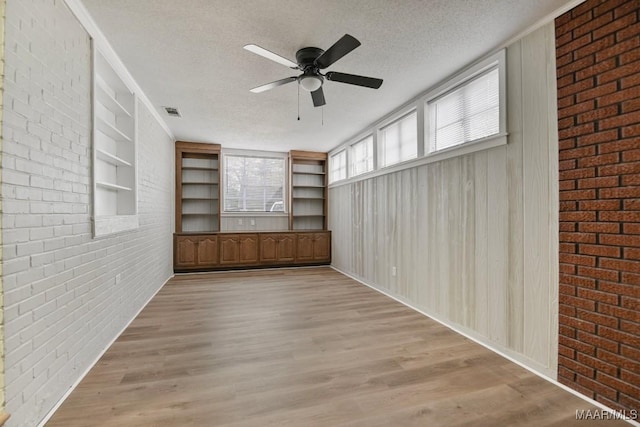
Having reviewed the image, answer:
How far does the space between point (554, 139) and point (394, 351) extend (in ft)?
6.74

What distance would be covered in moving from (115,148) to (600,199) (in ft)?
14.1

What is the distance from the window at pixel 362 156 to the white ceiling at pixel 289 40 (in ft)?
3.60

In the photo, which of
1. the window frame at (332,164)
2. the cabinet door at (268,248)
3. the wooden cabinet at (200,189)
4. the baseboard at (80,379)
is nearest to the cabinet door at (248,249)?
the cabinet door at (268,248)

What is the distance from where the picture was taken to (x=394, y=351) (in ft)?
7.93

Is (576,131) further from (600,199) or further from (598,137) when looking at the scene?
(600,199)

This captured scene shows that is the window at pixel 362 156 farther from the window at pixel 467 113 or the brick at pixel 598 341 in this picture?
the brick at pixel 598 341

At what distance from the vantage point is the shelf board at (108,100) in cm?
262

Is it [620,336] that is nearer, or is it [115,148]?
[620,336]

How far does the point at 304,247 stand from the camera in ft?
20.6

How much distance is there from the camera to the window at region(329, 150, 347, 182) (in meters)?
5.84

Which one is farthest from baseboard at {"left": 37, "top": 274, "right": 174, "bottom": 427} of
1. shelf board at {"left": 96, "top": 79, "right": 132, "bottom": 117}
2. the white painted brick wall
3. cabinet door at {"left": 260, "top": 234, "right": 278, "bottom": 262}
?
cabinet door at {"left": 260, "top": 234, "right": 278, "bottom": 262}

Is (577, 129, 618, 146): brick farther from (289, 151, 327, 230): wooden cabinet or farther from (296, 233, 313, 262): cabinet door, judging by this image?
(289, 151, 327, 230): wooden cabinet

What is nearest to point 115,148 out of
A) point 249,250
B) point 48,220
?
point 48,220

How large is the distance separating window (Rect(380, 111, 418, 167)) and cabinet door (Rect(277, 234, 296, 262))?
2.79 metres
